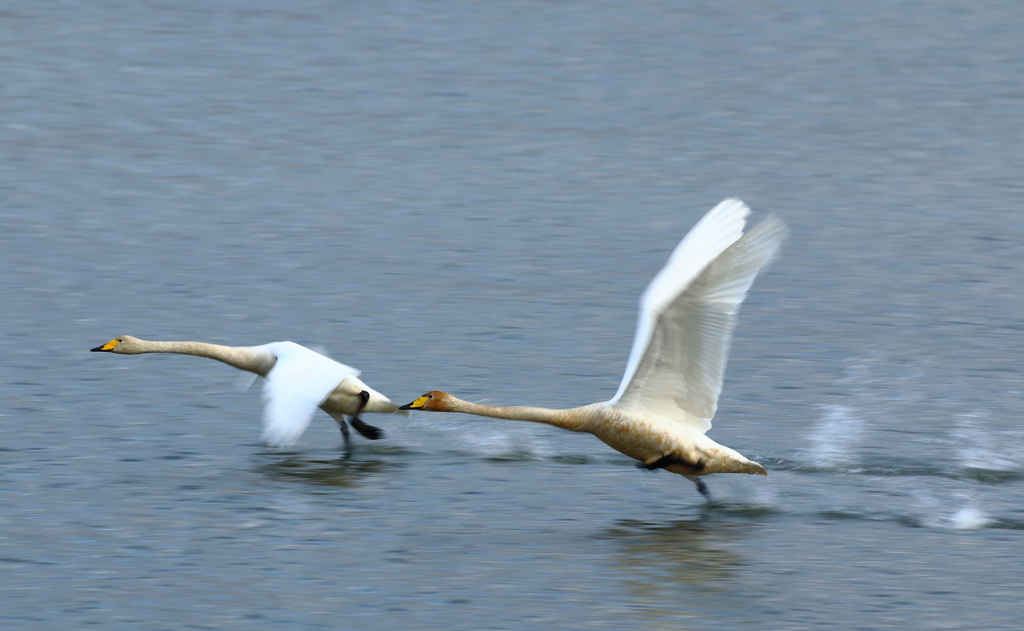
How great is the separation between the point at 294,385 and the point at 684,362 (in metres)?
2.54

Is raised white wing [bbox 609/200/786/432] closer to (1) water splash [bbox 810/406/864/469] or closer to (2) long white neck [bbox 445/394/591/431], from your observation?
Answer: (2) long white neck [bbox 445/394/591/431]

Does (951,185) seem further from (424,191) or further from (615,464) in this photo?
(615,464)

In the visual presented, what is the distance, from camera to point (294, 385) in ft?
35.4

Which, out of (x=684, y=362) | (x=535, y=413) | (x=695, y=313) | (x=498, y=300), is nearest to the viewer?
(x=695, y=313)

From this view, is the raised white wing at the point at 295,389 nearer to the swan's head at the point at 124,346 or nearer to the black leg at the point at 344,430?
the black leg at the point at 344,430

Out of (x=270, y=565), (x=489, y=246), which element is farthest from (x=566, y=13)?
(x=270, y=565)

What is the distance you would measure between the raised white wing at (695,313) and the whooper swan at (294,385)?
6.48ft

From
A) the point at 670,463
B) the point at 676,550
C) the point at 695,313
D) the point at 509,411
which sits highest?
the point at 695,313

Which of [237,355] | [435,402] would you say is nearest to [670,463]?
[435,402]

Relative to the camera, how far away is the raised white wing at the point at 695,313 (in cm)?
967

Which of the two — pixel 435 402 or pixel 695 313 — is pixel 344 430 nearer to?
pixel 435 402

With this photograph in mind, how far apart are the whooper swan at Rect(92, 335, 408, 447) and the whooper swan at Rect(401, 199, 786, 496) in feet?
2.24

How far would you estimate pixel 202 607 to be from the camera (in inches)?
352

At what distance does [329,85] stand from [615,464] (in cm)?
1556
